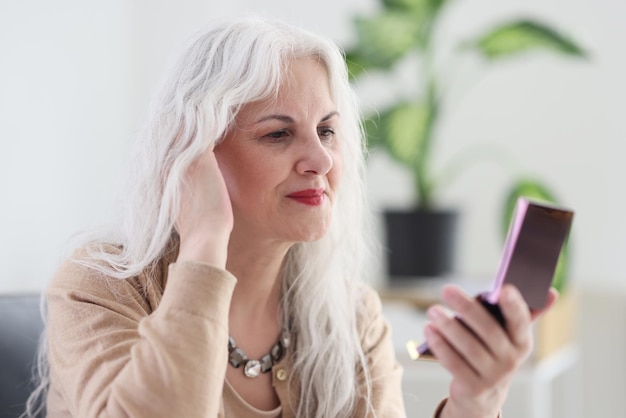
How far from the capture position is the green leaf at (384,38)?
2590 millimetres

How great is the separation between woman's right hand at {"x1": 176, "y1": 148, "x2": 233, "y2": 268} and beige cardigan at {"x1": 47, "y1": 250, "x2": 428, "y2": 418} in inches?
1.2

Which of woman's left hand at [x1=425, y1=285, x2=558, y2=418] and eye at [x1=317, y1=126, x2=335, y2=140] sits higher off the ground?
eye at [x1=317, y1=126, x2=335, y2=140]

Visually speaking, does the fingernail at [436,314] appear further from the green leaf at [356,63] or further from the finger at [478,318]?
the green leaf at [356,63]

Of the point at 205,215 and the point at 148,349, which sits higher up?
the point at 205,215

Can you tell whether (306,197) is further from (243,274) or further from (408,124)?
(408,124)

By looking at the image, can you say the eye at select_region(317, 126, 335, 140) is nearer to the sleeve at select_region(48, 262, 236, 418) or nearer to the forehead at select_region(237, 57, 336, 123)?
the forehead at select_region(237, 57, 336, 123)

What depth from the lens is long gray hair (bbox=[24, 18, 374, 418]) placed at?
1.24 metres

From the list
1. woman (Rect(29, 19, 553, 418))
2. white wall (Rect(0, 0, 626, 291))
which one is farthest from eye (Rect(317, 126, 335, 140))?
white wall (Rect(0, 0, 626, 291))

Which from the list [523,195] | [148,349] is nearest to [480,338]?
[148,349]

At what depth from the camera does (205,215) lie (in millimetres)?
1138

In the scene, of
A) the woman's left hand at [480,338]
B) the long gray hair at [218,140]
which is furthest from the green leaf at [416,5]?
the woman's left hand at [480,338]

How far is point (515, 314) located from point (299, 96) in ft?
1.78

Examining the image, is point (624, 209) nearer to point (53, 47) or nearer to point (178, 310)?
point (53, 47)

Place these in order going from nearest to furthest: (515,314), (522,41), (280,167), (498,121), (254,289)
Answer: (515,314), (280,167), (254,289), (522,41), (498,121)
